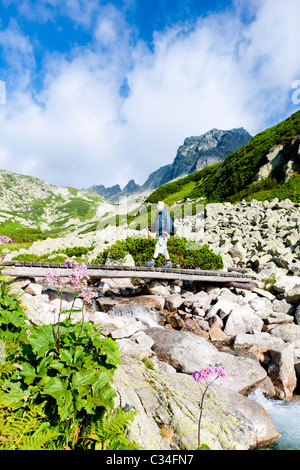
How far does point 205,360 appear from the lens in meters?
6.75

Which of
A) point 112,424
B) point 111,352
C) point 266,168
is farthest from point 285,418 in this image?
point 266,168

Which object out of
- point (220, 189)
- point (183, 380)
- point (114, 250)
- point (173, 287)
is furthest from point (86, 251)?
point (220, 189)

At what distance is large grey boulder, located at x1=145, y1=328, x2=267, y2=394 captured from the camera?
6.36 meters

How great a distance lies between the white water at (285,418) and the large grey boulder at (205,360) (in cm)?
39

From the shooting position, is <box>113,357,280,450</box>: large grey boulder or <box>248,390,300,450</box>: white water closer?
<box>113,357,280,450</box>: large grey boulder

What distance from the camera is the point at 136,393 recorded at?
387 centimetres

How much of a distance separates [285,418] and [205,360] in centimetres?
206

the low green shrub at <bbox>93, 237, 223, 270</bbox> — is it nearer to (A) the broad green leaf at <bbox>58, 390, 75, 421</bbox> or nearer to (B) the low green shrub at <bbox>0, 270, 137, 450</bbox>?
(B) the low green shrub at <bbox>0, 270, 137, 450</bbox>

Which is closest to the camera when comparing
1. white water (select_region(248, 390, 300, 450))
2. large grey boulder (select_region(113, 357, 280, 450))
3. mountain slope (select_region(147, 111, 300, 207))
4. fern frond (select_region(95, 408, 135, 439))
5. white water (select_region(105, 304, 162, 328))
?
fern frond (select_region(95, 408, 135, 439))

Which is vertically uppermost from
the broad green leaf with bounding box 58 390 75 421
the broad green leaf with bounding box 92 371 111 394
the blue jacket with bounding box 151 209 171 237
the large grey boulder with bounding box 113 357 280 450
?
the blue jacket with bounding box 151 209 171 237

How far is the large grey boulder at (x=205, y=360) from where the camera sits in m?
6.36

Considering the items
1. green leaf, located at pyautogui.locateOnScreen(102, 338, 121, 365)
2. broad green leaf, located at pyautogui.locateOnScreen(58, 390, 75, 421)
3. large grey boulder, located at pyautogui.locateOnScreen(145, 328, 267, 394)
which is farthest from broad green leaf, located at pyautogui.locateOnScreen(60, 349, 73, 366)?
large grey boulder, located at pyautogui.locateOnScreen(145, 328, 267, 394)

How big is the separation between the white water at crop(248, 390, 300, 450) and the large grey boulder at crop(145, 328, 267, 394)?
389 mm

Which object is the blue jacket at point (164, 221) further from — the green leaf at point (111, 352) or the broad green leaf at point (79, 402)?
the broad green leaf at point (79, 402)
